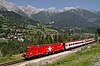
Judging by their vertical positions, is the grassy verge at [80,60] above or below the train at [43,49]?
above

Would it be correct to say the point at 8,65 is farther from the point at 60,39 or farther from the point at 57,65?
the point at 60,39

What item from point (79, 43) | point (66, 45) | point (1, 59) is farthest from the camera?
point (79, 43)

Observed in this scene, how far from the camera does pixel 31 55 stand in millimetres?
52406

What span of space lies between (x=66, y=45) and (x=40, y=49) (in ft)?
78.5

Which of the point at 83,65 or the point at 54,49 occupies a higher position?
the point at 83,65

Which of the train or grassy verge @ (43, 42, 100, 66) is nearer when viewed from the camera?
grassy verge @ (43, 42, 100, 66)

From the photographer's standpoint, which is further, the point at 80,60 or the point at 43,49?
the point at 43,49

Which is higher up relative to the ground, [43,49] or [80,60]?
[80,60]

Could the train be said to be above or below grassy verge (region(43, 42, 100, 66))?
below

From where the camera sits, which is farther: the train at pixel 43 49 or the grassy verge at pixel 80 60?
the train at pixel 43 49

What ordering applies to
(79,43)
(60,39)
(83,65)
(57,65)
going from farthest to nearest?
(60,39) < (79,43) < (57,65) < (83,65)

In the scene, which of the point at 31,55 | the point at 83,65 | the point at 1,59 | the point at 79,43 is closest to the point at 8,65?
the point at 1,59

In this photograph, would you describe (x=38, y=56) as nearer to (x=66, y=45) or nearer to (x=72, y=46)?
(x=66, y=45)

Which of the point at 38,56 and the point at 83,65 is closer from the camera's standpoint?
the point at 83,65
